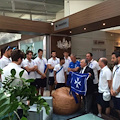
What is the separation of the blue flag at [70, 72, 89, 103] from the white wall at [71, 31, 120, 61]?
13.5 feet

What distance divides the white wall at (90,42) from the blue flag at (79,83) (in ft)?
13.5

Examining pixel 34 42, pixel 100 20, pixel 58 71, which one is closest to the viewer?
pixel 100 20

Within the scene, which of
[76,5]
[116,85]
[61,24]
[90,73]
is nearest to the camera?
[116,85]

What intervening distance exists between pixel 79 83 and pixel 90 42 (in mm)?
5168

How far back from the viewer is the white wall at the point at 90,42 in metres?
7.85

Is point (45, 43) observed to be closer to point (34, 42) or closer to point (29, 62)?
point (34, 42)

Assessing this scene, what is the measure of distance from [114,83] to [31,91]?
2.41 meters

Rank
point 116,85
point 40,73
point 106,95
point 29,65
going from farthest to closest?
point 40,73 < point 29,65 < point 106,95 < point 116,85

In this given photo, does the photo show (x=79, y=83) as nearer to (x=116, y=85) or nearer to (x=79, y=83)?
(x=79, y=83)

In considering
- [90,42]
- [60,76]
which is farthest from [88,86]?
[90,42]

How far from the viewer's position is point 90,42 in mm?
8375

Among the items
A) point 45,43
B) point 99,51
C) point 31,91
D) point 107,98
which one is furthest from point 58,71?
point 99,51

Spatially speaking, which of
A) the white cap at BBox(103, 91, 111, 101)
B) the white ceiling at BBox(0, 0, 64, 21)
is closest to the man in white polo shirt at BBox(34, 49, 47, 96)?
the white cap at BBox(103, 91, 111, 101)

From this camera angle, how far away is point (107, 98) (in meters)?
3.20
